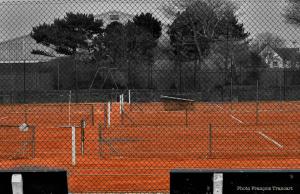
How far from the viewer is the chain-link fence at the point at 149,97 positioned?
1420 centimetres

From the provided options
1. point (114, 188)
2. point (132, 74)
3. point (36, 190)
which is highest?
point (132, 74)

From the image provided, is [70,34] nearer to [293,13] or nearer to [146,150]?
[146,150]

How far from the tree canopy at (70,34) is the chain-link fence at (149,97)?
2.4 inches

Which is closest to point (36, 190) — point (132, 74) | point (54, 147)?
point (54, 147)

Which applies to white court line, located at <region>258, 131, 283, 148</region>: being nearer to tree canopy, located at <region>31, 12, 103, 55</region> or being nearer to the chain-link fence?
the chain-link fence

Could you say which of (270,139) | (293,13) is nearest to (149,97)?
(270,139)

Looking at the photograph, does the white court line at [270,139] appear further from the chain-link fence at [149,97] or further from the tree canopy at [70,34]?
the tree canopy at [70,34]

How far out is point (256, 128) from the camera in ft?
86.2

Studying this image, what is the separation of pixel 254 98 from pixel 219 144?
2297 centimetres

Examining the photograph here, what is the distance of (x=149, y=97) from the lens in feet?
125

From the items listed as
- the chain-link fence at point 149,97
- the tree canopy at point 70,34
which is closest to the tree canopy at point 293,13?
the chain-link fence at point 149,97

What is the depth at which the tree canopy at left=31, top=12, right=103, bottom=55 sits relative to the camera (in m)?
19.5

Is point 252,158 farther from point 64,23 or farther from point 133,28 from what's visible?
point 64,23

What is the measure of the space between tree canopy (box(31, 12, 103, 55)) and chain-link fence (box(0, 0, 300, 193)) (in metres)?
0.06
